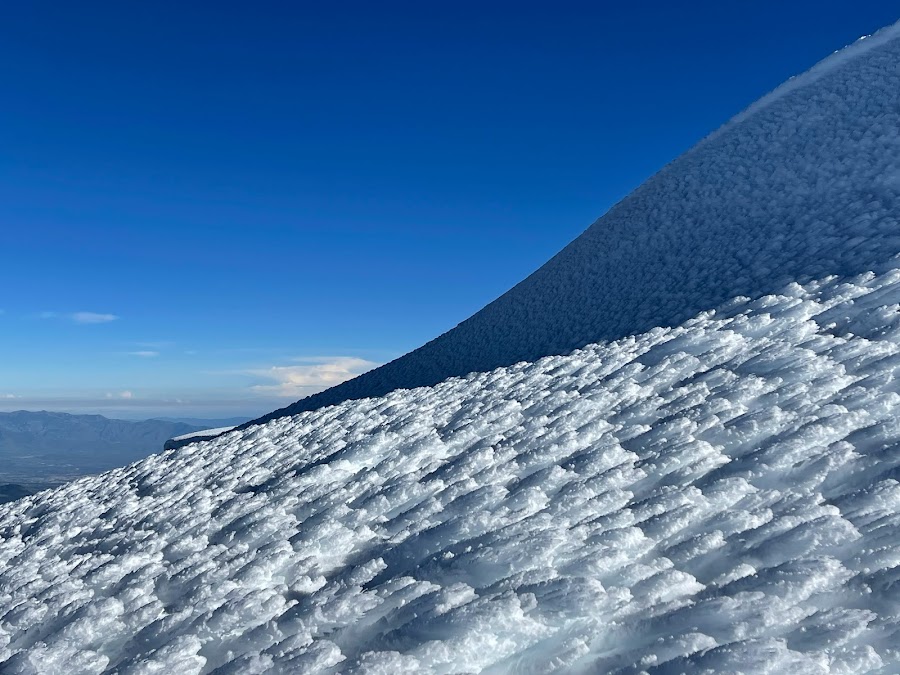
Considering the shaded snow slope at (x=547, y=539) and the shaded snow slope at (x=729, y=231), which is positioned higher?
the shaded snow slope at (x=729, y=231)

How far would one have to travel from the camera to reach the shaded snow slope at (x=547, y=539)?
9.28 feet

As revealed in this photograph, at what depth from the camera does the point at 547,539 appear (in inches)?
142

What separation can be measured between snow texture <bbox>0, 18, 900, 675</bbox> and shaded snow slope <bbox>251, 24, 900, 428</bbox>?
151mm

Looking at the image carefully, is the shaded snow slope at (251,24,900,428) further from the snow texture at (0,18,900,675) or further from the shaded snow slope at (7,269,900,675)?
the shaded snow slope at (7,269,900,675)

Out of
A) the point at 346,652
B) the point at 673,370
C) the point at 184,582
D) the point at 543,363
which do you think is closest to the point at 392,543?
the point at 346,652

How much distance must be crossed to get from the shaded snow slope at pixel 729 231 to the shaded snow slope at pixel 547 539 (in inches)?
77.9

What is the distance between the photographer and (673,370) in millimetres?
6172

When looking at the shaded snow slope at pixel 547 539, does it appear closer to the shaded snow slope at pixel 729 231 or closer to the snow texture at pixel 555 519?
the snow texture at pixel 555 519

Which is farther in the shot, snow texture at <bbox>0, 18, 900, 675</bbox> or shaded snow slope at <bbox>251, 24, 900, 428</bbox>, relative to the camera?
shaded snow slope at <bbox>251, 24, 900, 428</bbox>

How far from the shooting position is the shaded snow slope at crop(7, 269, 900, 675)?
9.28 feet

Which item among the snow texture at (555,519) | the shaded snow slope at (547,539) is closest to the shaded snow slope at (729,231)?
the snow texture at (555,519)

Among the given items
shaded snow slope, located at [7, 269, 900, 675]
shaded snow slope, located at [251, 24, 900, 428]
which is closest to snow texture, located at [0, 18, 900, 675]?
shaded snow slope, located at [7, 269, 900, 675]

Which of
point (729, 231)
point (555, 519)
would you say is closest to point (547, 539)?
point (555, 519)

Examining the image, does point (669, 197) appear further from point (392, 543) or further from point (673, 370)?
point (392, 543)
